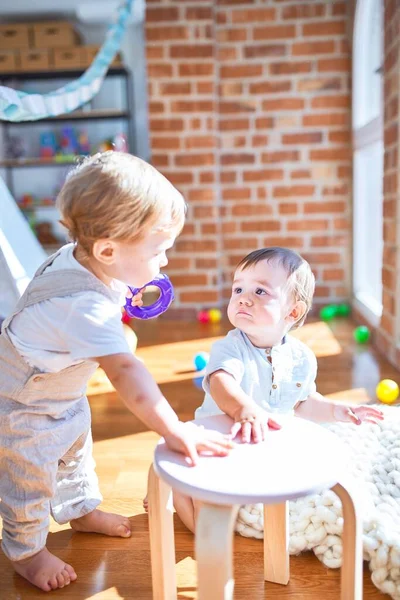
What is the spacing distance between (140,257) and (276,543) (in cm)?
49

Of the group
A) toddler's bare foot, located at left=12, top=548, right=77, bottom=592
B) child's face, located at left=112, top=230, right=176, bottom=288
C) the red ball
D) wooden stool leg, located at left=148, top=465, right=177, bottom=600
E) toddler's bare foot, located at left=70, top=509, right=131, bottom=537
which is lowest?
the red ball

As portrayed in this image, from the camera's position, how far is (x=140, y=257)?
85cm

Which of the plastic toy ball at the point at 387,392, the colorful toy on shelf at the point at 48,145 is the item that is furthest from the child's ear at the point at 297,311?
the colorful toy on shelf at the point at 48,145

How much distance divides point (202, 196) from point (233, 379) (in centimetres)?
217

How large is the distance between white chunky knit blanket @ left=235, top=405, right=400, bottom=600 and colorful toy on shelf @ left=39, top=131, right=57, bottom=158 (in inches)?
160

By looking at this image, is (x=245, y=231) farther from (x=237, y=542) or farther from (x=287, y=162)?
(x=237, y=542)

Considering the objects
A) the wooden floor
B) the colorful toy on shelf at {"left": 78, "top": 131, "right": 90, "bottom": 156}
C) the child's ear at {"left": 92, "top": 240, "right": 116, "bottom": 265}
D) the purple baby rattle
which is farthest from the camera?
the colorful toy on shelf at {"left": 78, "top": 131, "right": 90, "bottom": 156}

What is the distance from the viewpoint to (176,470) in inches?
27.6

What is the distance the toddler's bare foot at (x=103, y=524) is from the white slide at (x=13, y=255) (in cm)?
58

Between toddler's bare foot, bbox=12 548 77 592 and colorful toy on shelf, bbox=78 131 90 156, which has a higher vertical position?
colorful toy on shelf, bbox=78 131 90 156

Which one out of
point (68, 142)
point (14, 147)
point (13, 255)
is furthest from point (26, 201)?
point (13, 255)

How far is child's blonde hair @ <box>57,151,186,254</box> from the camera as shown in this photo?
0.81 metres

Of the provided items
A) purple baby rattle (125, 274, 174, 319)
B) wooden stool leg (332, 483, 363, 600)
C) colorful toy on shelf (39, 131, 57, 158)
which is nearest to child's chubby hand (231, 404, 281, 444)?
wooden stool leg (332, 483, 363, 600)

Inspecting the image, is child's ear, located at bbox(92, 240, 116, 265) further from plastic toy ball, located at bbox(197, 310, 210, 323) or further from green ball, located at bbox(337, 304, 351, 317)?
green ball, located at bbox(337, 304, 351, 317)
